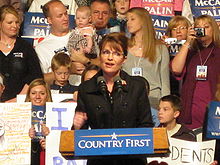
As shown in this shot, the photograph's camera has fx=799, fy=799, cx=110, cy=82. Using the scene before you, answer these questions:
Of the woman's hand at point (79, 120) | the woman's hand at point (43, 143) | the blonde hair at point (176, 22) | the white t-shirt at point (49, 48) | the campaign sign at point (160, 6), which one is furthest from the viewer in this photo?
the campaign sign at point (160, 6)

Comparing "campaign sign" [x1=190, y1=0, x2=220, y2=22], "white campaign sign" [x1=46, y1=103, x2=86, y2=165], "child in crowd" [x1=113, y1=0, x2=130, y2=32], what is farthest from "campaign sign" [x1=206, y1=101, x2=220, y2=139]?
"child in crowd" [x1=113, y1=0, x2=130, y2=32]

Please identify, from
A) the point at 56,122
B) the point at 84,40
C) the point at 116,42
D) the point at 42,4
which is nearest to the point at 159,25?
the point at 84,40

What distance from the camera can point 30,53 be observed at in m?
9.84

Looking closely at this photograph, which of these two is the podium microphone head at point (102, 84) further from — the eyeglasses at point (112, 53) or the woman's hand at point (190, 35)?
the woman's hand at point (190, 35)

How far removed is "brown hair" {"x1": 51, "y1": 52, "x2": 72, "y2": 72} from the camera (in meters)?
9.73

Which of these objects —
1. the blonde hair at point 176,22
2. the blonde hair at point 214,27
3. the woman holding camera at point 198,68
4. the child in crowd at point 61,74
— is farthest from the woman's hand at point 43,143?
the blonde hair at point 176,22

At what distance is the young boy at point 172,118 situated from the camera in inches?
343

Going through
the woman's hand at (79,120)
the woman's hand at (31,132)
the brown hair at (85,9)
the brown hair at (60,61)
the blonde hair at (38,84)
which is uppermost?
the brown hair at (85,9)

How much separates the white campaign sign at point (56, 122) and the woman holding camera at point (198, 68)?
1.56 m

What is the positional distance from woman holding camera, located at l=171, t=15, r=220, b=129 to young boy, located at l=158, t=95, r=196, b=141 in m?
0.46

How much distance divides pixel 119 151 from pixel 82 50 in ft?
14.6

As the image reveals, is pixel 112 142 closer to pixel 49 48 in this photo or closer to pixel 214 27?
pixel 214 27

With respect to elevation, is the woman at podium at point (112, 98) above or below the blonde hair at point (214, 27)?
below

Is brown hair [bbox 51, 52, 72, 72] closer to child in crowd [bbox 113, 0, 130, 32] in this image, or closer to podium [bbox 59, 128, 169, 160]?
child in crowd [bbox 113, 0, 130, 32]
